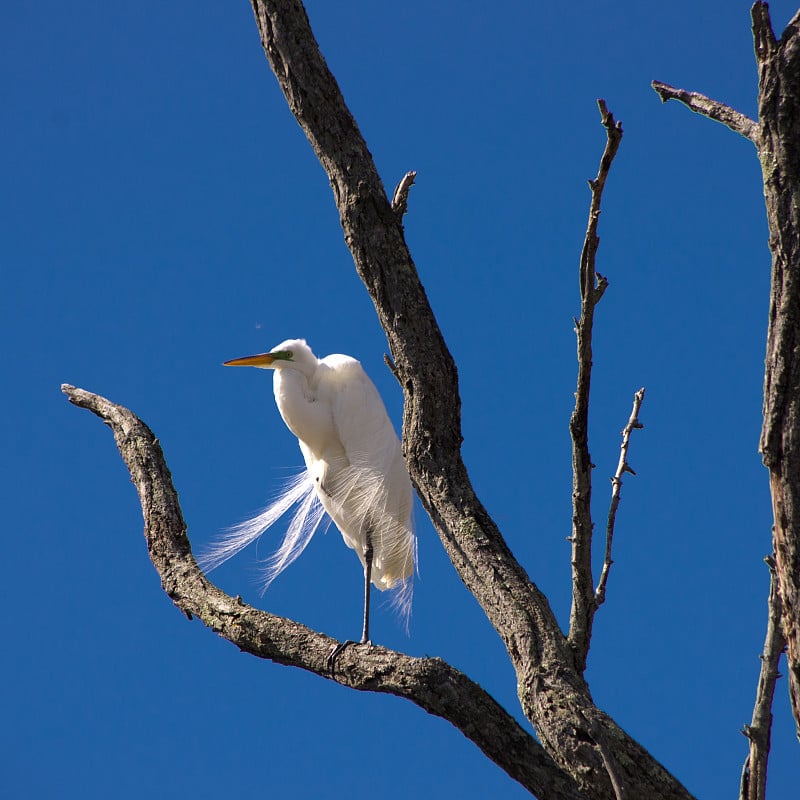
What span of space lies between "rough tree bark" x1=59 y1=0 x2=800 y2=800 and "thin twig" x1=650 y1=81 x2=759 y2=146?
16.2 inches

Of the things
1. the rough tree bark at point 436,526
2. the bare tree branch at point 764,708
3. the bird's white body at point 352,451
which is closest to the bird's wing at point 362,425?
the bird's white body at point 352,451

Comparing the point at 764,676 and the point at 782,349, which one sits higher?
the point at 782,349

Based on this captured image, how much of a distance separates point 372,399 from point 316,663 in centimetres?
177

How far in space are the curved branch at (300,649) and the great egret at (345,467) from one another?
2.89ft

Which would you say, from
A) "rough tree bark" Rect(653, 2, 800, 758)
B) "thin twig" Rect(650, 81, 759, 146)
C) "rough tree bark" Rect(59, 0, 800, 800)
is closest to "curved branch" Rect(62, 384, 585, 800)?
"rough tree bark" Rect(59, 0, 800, 800)

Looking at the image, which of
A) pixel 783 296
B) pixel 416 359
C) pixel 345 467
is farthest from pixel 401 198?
pixel 345 467

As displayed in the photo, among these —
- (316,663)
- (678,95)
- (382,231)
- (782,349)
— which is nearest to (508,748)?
(316,663)

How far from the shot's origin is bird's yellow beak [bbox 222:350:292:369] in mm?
4457

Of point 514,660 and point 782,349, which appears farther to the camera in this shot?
point 514,660

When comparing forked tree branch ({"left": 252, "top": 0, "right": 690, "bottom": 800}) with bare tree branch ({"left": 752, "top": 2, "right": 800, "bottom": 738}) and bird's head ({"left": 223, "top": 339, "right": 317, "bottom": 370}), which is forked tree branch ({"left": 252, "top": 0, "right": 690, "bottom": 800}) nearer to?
bare tree branch ({"left": 752, "top": 2, "right": 800, "bottom": 738})

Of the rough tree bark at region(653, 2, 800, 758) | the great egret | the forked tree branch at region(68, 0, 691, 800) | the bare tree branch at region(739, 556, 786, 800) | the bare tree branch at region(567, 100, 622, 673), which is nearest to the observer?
the rough tree bark at region(653, 2, 800, 758)

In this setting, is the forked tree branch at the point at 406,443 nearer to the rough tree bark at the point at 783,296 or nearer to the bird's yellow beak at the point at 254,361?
the rough tree bark at the point at 783,296

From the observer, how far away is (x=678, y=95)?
2.33m

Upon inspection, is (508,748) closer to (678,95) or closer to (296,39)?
(678,95)
